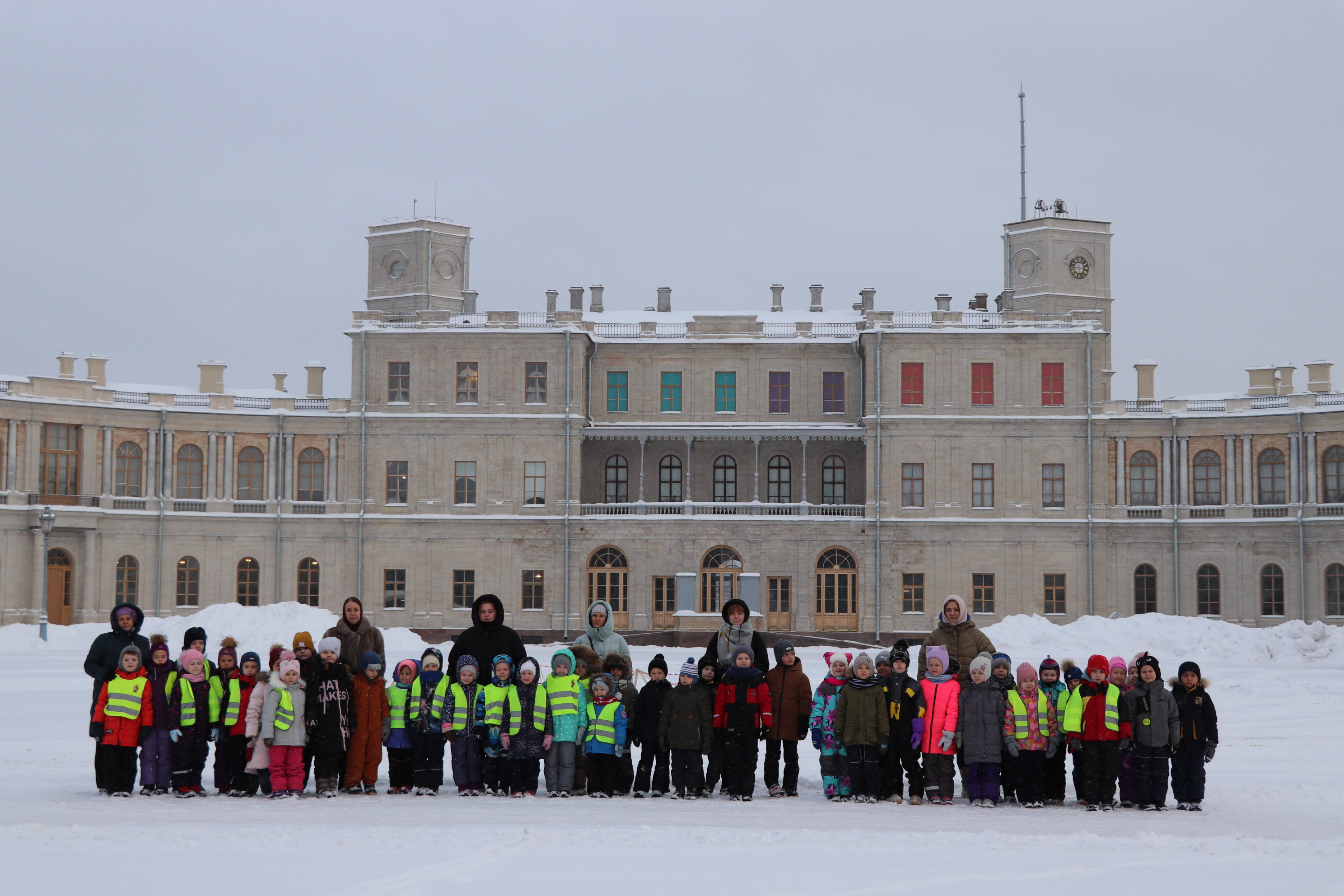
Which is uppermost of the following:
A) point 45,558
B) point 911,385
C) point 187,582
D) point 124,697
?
point 911,385

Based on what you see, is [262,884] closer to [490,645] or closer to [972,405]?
[490,645]

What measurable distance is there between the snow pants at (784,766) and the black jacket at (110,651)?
5.44 metres

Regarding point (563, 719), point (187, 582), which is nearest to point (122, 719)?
point (563, 719)

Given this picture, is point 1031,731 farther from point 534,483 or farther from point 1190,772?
point 534,483

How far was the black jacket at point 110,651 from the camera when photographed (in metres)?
12.7

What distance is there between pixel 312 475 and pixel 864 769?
110 ft

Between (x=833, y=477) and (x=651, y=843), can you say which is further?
(x=833, y=477)

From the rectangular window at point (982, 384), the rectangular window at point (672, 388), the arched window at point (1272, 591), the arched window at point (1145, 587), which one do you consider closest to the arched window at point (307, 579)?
the rectangular window at point (672, 388)

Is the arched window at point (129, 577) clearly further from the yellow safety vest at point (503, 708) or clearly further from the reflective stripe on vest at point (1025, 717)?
the reflective stripe on vest at point (1025, 717)

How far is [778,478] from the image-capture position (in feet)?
149

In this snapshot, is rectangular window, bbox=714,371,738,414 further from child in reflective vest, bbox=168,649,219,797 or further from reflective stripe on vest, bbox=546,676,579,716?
child in reflective vest, bbox=168,649,219,797

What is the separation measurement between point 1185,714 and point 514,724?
565 centimetres

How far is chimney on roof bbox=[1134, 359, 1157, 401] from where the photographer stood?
44094mm

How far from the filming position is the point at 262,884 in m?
8.91
